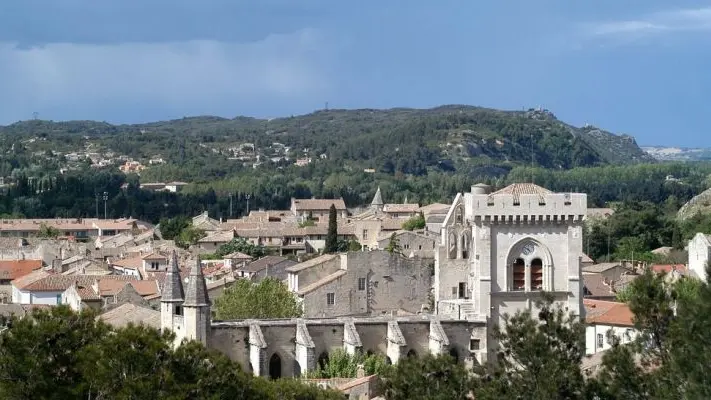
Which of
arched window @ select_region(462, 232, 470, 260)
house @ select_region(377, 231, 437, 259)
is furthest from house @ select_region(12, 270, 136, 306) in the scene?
arched window @ select_region(462, 232, 470, 260)

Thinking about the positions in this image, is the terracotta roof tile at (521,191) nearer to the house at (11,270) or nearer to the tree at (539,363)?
the tree at (539,363)

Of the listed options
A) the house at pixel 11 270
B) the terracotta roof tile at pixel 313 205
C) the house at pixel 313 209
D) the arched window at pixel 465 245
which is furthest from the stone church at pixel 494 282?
the terracotta roof tile at pixel 313 205

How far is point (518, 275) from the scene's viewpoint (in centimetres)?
5625

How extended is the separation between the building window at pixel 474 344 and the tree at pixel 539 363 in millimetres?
15897

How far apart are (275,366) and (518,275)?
9.69m

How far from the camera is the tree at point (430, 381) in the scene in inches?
1503

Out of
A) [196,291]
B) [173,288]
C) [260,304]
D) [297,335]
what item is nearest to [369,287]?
[260,304]

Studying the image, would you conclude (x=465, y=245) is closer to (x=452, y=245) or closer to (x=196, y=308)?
(x=452, y=245)

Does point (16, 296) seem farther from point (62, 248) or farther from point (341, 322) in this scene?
point (341, 322)

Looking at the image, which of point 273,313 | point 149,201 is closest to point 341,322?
point 273,313

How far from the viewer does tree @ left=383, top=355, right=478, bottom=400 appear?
38.2m

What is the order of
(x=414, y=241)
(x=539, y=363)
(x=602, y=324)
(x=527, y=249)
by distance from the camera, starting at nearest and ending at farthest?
(x=539, y=363) < (x=527, y=249) < (x=602, y=324) < (x=414, y=241)

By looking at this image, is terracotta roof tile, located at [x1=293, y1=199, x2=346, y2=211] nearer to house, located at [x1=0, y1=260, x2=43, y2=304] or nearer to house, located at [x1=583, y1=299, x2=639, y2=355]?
house, located at [x1=0, y1=260, x2=43, y2=304]

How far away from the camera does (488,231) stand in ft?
183
